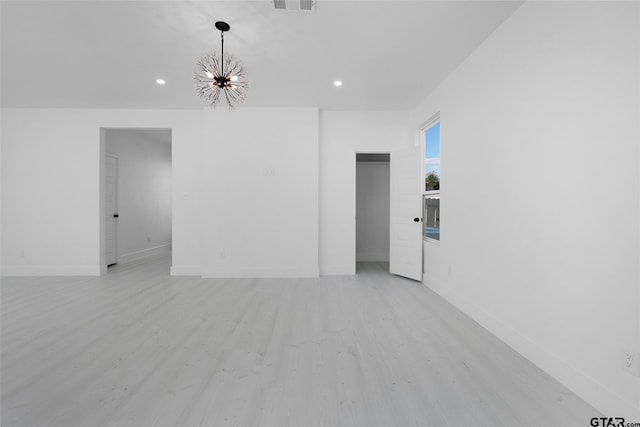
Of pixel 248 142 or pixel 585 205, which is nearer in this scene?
pixel 585 205

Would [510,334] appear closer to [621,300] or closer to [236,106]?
[621,300]

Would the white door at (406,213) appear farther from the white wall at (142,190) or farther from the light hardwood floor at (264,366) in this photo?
the white wall at (142,190)

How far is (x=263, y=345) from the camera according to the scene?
2055 millimetres

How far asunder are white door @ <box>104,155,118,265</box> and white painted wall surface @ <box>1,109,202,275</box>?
733 millimetres

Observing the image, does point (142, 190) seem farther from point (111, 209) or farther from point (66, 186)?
point (66, 186)

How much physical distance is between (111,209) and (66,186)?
0.95 meters

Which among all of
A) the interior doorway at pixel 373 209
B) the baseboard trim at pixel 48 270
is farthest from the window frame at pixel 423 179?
the baseboard trim at pixel 48 270

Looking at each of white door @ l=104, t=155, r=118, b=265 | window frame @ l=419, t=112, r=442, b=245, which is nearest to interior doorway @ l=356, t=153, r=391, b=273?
window frame @ l=419, t=112, r=442, b=245

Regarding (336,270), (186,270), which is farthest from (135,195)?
(336,270)

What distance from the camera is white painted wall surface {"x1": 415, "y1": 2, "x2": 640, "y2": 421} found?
1330mm

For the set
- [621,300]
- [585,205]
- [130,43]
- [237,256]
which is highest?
[130,43]

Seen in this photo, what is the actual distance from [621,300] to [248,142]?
437 centimetres

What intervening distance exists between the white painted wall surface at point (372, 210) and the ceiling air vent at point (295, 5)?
378 centimetres

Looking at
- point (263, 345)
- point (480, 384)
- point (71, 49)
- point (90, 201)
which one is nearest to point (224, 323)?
point (263, 345)
